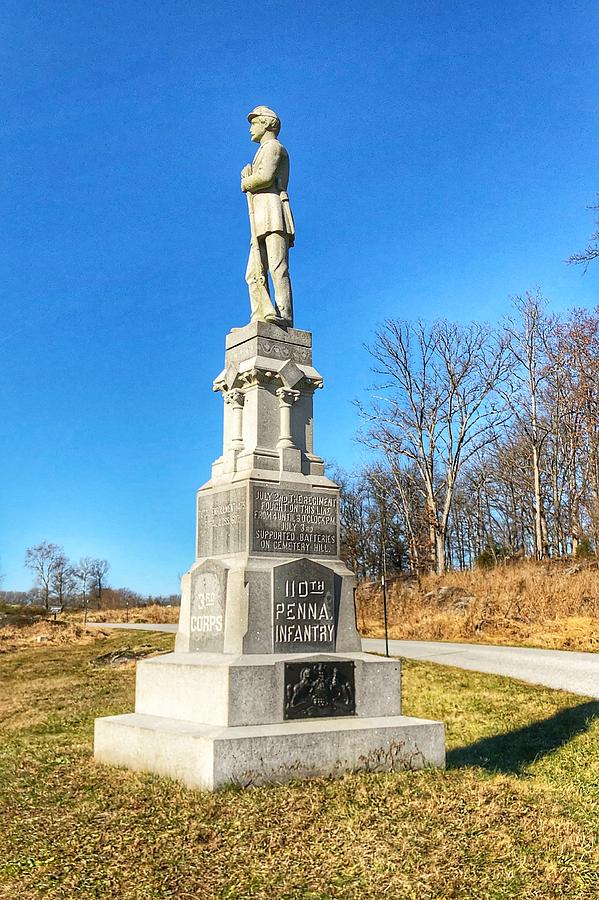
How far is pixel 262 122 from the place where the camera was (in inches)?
334

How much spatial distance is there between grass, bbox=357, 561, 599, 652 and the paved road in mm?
1276

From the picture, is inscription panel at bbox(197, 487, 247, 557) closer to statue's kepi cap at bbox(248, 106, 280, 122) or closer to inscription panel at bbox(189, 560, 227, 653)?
inscription panel at bbox(189, 560, 227, 653)

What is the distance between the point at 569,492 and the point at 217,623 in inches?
1350

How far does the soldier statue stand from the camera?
8227 mm

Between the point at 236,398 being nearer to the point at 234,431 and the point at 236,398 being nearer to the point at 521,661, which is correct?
the point at 234,431

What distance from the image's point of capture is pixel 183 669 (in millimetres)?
6582

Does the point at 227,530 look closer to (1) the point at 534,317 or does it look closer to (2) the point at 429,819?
(2) the point at 429,819

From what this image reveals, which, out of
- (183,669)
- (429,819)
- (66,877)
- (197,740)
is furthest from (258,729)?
(66,877)

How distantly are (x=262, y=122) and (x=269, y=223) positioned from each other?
3.71 feet

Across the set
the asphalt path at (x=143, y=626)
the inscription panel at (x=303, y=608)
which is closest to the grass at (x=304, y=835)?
the inscription panel at (x=303, y=608)

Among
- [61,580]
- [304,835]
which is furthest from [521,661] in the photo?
[61,580]

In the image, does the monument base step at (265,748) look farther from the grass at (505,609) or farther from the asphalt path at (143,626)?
the asphalt path at (143,626)

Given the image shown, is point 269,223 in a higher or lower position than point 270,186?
lower

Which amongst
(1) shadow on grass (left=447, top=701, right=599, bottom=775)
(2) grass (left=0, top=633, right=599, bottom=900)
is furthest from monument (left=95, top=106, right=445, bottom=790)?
(1) shadow on grass (left=447, top=701, right=599, bottom=775)
